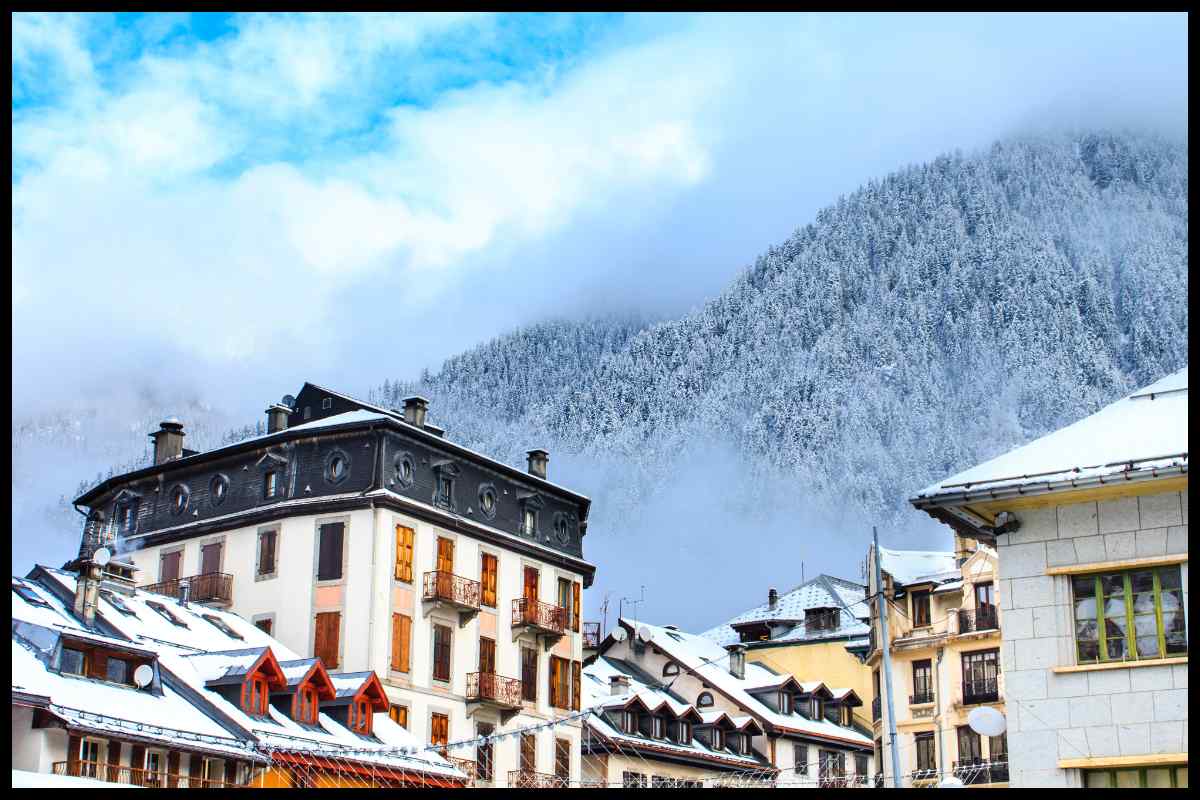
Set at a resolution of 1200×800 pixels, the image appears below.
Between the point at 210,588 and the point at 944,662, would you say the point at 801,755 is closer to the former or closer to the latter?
the point at 944,662

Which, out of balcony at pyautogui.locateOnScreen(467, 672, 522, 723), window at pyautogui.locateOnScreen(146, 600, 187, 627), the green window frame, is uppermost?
window at pyautogui.locateOnScreen(146, 600, 187, 627)

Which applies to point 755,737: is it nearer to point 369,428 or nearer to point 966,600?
point 966,600

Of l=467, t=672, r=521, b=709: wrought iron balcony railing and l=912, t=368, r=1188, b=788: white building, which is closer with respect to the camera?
l=912, t=368, r=1188, b=788: white building

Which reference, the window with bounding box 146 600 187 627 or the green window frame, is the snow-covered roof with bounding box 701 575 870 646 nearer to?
the window with bounding box 146 600 187 627

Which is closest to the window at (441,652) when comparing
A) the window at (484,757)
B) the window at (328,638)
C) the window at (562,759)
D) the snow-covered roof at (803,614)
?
the window at (484,757)

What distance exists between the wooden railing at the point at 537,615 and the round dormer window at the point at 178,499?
42.9 feet

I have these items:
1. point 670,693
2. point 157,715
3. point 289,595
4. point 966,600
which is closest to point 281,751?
point 157,715

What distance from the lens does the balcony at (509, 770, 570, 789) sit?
55625 mm

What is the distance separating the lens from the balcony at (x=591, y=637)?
7589cm

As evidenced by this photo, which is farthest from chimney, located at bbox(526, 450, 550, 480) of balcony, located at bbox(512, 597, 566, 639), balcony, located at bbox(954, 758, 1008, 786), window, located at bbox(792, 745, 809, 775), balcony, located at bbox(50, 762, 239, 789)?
balcony, located at bbox(50, 762, 239, 789)

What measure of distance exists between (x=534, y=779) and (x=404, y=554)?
9.68m

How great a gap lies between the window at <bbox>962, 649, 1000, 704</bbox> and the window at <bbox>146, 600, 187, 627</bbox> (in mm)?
29655

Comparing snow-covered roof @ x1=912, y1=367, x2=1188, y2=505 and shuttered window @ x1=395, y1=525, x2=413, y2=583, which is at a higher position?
shuttered window @ x1=395, y1=525, x2=413, y2=583
